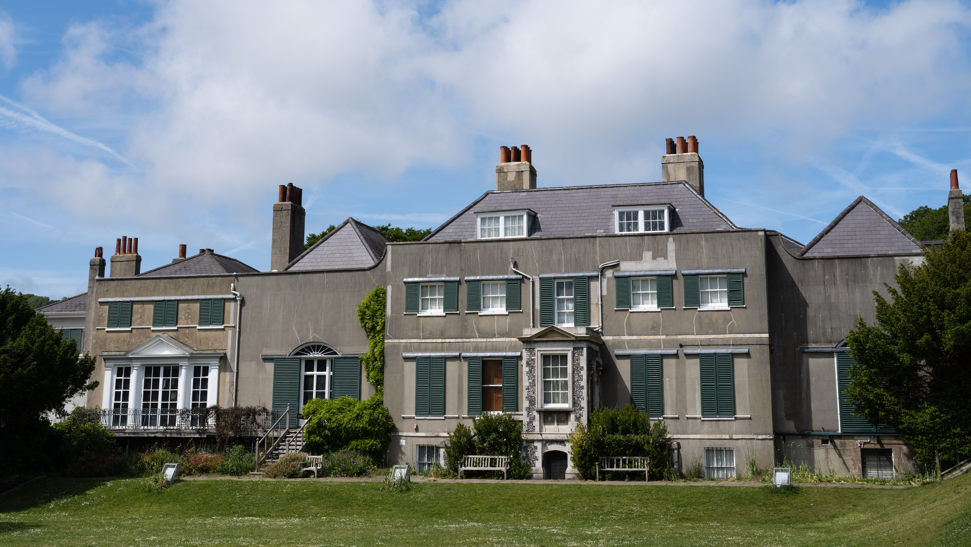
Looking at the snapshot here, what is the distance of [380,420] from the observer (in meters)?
29.3

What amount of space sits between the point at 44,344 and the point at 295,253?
11.2 metres

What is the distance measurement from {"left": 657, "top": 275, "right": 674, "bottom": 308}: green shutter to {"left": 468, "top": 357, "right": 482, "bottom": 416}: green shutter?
6.14 metres

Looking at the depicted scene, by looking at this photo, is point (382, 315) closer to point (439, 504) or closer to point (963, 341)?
point (439, 504)

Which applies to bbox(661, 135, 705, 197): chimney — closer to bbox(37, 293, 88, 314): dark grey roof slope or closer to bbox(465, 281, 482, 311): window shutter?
bbox(465, 281, 482, 311): window shutter

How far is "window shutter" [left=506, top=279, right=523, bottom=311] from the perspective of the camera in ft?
97.2

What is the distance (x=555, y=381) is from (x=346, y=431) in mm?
6949

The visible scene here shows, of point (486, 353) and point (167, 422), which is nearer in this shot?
point (486, 353)

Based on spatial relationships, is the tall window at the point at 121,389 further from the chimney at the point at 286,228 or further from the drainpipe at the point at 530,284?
the drainpipe at the point at 530,284

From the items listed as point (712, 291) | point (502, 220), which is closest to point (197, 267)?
point (502, 220)

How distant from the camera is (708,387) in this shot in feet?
91.5

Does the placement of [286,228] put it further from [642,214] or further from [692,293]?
[692,293]

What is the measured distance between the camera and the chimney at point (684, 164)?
109 ft

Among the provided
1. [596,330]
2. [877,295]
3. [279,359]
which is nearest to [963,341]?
[877,295]

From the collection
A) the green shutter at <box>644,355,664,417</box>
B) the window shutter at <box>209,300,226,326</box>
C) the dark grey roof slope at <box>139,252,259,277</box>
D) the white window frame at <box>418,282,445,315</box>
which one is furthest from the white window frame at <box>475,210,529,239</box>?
the dark grey roof slope at <box>139,252,259,277</box>
